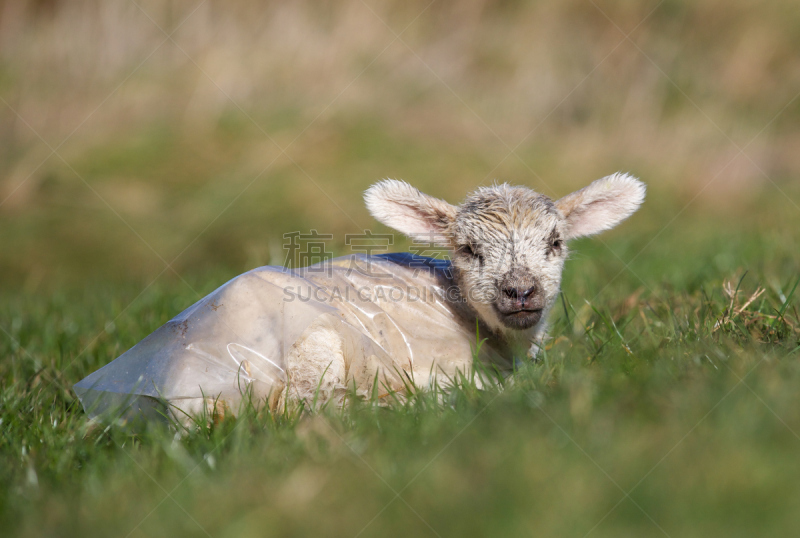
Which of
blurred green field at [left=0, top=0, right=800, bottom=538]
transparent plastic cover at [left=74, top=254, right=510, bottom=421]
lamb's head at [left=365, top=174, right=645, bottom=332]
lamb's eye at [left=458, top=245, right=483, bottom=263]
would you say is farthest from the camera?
lamb's eye at [left=458, top=245, right=483, bottom=263]

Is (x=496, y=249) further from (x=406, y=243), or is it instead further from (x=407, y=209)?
(x=406, y=243)

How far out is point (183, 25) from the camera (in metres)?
11.0

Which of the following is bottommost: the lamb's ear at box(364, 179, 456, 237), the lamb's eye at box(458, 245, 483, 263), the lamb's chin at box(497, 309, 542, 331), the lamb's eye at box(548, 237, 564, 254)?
the lamb's chin at box(497, 309, 542, 331)

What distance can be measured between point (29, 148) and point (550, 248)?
820cm

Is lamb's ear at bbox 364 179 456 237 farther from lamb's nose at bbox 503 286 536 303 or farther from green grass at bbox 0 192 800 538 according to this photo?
green grass at bbox 0 192 800 538

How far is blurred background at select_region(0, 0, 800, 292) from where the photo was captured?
930cm

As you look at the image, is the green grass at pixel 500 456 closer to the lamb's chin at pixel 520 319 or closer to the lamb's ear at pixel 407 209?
the lamb's chin at pixel 520 319

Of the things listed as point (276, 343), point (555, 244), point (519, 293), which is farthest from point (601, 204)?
point (276, 343)

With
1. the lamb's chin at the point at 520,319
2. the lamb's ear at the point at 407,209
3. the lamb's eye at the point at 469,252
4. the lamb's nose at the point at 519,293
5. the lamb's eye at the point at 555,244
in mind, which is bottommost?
the lamb's chin at the point at 520,319

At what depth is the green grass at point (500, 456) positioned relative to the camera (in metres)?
2.06

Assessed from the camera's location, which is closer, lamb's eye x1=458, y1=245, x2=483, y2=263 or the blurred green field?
the blurred green field

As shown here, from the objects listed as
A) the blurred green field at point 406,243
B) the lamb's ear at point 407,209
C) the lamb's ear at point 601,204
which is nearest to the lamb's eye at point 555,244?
the lamb's ear at point 601,204

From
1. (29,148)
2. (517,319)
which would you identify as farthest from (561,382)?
(29,148)

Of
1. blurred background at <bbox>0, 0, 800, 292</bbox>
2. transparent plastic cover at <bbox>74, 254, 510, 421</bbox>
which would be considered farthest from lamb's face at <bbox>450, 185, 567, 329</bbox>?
blurred background at <bbox>0, 0, 800, 292</bbox>
